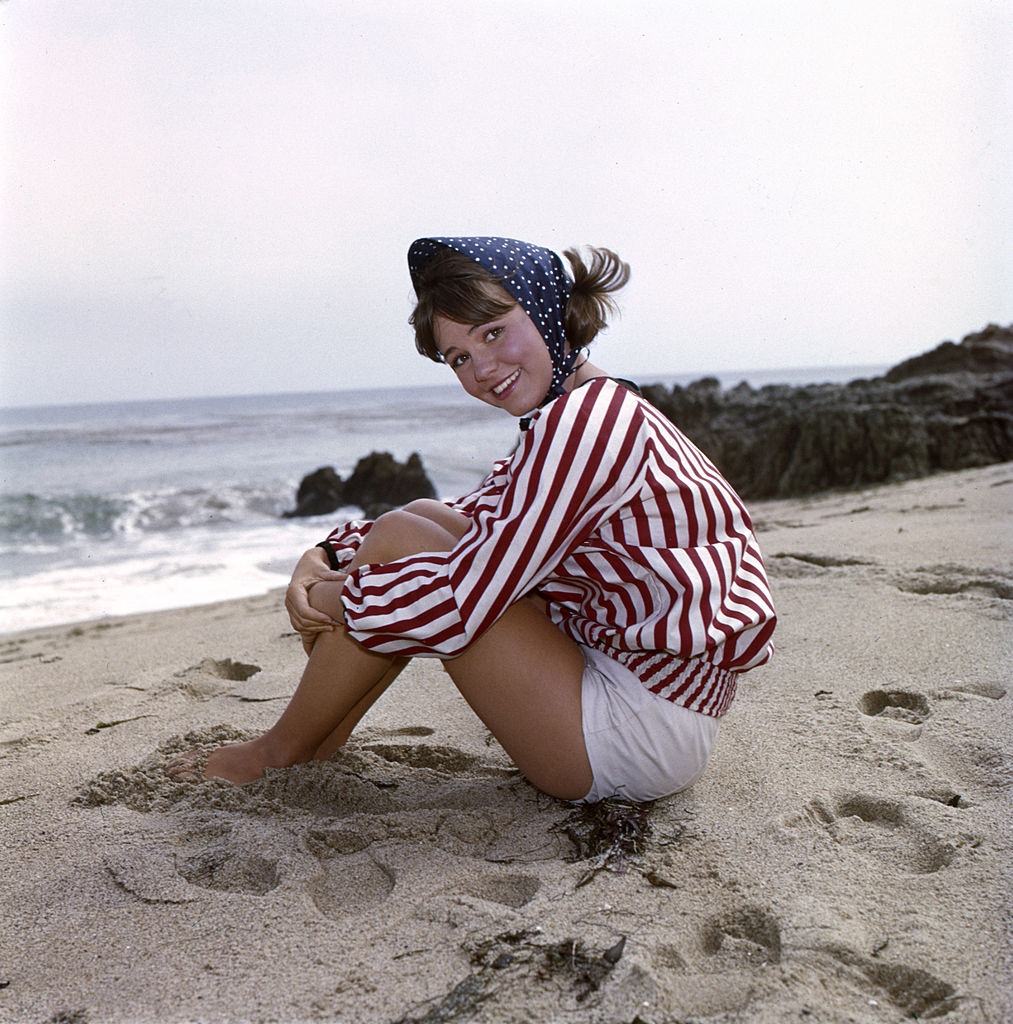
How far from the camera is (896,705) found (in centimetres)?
257

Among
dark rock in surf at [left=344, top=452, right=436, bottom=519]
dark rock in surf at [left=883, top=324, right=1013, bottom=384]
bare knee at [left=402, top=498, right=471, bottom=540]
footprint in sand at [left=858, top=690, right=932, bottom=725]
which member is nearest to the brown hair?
bare knee at [left=402, top=498, right=471, bottom=540]

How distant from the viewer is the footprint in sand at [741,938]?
4.91 ft

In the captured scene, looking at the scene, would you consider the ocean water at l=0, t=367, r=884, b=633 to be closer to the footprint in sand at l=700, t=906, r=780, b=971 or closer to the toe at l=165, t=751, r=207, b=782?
the toe at l=165, t=751, r=207, b=782

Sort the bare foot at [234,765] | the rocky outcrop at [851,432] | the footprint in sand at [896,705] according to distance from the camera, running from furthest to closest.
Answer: the rocky outcrop at [851,432] → the footprint in sand at [896,705] → the bare foot at [234,765]

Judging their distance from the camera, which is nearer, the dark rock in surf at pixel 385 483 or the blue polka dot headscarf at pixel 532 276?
the blue polka dot headscarf at pixel 532 276

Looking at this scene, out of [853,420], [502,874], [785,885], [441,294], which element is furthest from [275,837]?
[853,420]

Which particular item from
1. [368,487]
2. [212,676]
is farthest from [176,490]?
[212,676]

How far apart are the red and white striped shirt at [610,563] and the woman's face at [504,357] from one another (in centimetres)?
28

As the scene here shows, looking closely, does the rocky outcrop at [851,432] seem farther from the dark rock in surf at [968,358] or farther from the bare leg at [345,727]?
the bare leg at [345,727]

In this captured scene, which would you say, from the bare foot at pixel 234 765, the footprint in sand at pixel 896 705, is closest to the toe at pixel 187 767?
the bare foot at pixel 234 765

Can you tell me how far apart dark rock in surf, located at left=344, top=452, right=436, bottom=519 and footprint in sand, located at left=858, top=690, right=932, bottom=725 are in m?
8.69

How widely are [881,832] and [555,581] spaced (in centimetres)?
77

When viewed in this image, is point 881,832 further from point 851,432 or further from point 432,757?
point 851,432

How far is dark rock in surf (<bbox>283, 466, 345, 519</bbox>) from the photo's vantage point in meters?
11.1
